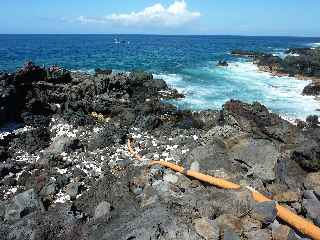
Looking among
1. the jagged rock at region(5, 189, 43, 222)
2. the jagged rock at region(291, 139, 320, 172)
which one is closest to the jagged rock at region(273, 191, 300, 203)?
the jagged rock at region(291, 139, 320, 172)

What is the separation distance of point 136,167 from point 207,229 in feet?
16.8

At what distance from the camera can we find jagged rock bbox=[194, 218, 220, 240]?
8789 mm

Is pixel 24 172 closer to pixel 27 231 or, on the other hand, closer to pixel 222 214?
pixel 27 231

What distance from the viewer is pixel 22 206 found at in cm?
1089

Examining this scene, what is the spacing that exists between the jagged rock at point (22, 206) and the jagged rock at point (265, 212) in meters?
5.75

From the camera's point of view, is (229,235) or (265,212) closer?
(229,235)

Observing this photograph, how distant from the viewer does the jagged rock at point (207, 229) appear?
8.79 metres

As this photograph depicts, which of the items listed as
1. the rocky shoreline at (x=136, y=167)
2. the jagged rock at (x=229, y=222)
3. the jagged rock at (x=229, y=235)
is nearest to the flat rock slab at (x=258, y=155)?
the rocky shoreline at (x=136, y=167)

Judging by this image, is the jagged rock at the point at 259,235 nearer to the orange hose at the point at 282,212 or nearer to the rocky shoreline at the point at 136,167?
the rocky shoreline at the point at 136,167

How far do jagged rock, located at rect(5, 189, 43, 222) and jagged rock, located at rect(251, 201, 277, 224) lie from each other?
18.9ft

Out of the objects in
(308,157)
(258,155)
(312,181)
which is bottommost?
(312,181)

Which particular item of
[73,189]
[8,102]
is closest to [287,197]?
[73,189]

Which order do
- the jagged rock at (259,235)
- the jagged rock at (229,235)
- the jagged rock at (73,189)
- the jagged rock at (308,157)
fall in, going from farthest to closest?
the jagged rock at (308,157)
the jagged rock at (73,189)
the jagged rock at (259,235)
the jagged rock at (229,235)

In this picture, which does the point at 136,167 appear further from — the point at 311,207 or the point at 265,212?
the point at 311,207
